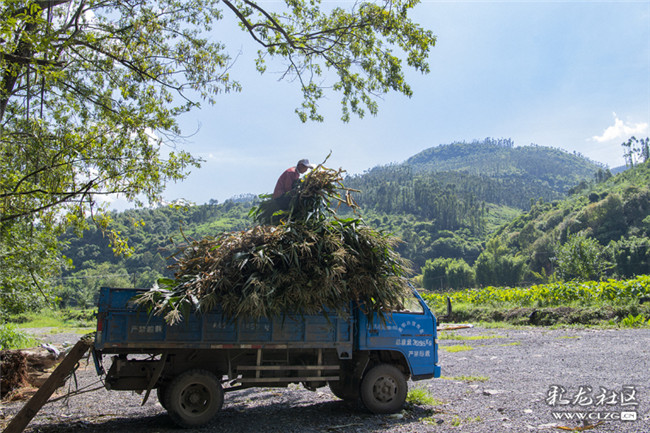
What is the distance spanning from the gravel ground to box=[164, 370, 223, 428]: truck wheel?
0.81 ft

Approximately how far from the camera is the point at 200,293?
21.1ft

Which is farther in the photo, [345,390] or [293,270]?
[345,390]

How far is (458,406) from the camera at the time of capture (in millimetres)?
7559

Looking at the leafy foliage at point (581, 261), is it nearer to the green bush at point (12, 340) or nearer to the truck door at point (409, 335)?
the truck door at point (409, 335)

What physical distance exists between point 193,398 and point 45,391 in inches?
75.6

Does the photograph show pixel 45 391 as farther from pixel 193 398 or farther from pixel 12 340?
pixel 12 340

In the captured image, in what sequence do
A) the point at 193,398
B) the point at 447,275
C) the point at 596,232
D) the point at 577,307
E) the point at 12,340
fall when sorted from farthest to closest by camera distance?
the point at 447,275, the point at 596,232, the point at 577,307, the point at 12,340, the point at 193,398

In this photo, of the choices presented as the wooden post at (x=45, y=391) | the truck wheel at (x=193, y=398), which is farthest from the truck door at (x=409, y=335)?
the wooden post at (x=45, y=391)

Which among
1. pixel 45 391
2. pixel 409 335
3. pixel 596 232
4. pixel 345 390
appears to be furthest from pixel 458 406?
pixel 596 232

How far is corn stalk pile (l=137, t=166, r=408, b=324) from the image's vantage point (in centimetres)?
641

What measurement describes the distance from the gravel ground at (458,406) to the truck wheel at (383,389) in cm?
19

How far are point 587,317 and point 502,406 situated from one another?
608 inches

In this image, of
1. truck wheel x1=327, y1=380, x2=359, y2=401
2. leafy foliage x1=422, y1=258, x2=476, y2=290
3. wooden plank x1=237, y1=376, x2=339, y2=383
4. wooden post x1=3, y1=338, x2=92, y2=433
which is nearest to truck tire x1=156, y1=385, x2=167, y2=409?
wooden plank x1=237, y1=376, x2=339, y2=383

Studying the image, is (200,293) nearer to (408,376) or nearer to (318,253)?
(318,253)
